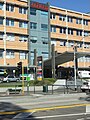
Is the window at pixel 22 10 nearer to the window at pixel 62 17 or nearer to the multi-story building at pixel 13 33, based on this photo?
the multi-story building at pixel 13 33

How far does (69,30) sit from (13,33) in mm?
19566

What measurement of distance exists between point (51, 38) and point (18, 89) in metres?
48.3

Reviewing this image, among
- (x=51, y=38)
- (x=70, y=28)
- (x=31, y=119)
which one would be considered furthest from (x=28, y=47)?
(x=31, y=119)

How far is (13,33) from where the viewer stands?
7675 centimetres

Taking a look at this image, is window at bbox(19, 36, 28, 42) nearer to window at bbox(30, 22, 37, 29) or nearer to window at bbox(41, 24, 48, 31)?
window at bbox(30, 22, 37, 29)

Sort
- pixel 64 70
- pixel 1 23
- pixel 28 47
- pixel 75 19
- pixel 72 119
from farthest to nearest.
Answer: pixel 75 19 < pixel 64 70 < pixel 28 47 < pixel 1 23 < pixel 72 119

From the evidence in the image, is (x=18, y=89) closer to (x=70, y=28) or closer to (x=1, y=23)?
(x=1, y=23)

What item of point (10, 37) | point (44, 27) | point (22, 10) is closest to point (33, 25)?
point (44, 27)

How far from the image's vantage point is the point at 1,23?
74250 millimetres

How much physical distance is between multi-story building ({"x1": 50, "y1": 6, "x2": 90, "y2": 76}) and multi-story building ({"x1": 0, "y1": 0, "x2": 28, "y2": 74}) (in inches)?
381

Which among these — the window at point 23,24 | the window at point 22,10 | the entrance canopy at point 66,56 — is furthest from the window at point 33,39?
the entrance canopy at point 66,56

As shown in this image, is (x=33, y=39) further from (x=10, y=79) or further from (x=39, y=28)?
(x=10, y=79)

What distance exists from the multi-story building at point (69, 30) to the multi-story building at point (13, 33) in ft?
31.8

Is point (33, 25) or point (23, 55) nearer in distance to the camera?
point (23, 55)
